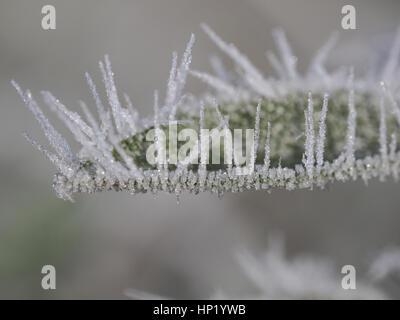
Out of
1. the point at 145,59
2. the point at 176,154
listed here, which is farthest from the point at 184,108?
the point at 145,59

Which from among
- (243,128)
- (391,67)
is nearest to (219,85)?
(243,128)

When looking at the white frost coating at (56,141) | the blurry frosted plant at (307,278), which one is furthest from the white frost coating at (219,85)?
the blurry frosted plant at (307,278)

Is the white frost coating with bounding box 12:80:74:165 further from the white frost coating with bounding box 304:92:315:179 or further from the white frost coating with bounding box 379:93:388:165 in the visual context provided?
the white frost coating with bounding box 379:93:388:165

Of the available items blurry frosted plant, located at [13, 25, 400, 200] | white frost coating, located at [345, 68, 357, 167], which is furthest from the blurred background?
white frost coating, located at [345, 68, 357, 167]

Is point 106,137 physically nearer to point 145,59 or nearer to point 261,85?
point 261,85

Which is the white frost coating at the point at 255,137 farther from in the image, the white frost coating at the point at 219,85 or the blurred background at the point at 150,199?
the blurred background at the point at 150,199
